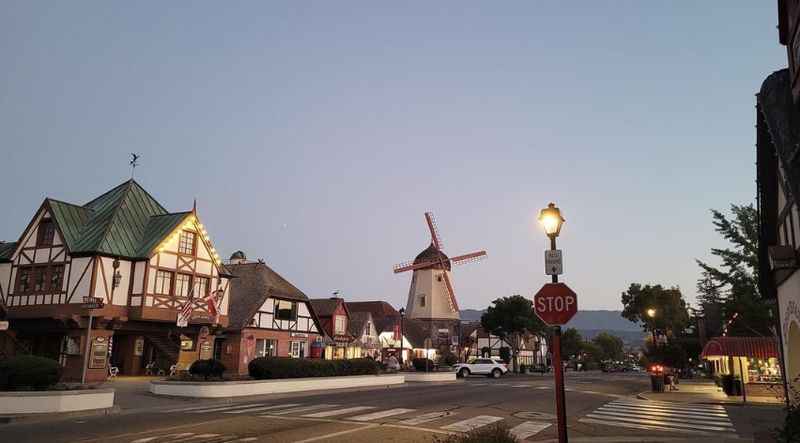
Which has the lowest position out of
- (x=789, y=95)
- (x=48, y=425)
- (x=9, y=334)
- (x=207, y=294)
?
(x=48, y=425)

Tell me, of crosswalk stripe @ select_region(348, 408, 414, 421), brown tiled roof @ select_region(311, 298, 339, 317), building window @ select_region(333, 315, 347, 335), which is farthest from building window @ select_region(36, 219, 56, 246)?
building window @ select_region(333, 315, 347, 335)

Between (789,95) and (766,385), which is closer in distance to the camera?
(789,95)

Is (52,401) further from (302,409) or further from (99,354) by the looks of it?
(99,354)

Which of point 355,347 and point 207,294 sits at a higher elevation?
point 207,294

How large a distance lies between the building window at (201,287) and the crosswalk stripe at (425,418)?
22.6 meters

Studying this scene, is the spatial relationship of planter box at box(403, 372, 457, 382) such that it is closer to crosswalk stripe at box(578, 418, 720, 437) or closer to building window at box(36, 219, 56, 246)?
building window at box(36, 219, 56, 246)

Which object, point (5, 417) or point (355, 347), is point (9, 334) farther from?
point (355, 347)

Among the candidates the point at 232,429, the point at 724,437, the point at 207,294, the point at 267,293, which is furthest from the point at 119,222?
the point at 724,437

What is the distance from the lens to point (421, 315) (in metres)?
77.1

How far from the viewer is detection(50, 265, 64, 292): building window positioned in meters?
32.3

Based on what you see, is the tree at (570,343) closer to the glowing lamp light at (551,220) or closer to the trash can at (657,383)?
the trash can at (657,383)

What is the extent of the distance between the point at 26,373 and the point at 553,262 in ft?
55.4

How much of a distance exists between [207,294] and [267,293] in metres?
6.80

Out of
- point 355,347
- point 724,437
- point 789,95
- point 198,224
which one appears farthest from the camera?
point 355,347
